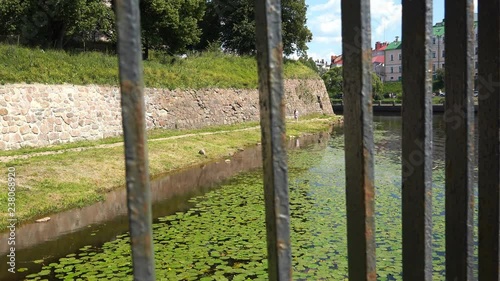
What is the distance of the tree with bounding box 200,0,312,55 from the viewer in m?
31.9

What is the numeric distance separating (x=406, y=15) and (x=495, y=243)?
84cm

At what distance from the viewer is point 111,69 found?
17.7 metres

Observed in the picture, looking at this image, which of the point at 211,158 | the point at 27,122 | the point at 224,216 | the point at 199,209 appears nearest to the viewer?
the point at 224,216

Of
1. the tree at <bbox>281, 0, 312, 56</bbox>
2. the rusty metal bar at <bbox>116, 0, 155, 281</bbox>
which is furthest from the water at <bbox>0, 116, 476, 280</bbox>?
the tree at <bbox>281, 0, 312, 56</bbox>

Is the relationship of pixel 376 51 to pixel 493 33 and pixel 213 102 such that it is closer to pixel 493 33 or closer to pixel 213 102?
pixel 213 102

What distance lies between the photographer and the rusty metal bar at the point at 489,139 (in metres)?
1.45

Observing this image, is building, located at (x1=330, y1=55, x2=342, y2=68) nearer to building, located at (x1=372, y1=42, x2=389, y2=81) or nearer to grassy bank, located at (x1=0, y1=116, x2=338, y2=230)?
building, located at (x1=372, y1=42, x2=389, y2=81)

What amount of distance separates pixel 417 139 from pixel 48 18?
1936cm

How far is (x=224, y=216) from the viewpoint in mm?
7938

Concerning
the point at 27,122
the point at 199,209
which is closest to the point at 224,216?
the point at 199,209

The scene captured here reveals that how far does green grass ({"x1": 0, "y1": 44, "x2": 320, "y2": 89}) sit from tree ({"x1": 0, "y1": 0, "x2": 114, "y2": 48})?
1.49 m

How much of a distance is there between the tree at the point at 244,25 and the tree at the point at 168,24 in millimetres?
4808

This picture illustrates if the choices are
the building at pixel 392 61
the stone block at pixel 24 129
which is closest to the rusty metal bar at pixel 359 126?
the stone block at pixel 24 129

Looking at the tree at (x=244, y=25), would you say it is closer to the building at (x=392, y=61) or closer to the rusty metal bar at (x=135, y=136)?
the rusty metal bar at (x=135, y=136)
